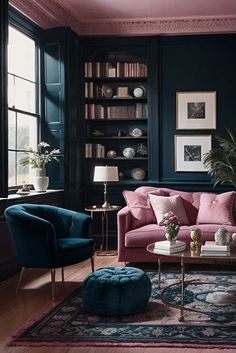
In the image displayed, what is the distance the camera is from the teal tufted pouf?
3727mm

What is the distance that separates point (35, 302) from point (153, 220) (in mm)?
2116

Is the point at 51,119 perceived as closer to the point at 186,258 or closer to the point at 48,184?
the point at 48,184

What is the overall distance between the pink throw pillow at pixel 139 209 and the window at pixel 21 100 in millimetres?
1463

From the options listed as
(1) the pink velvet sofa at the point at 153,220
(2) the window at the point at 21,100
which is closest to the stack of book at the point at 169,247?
(1) the pink velvet sofa at the point at 153,220

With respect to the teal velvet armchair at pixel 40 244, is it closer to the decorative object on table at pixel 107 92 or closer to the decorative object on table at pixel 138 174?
the decorative object on table at pixel 138 174

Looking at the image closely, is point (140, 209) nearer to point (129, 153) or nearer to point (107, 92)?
point (129, 153)

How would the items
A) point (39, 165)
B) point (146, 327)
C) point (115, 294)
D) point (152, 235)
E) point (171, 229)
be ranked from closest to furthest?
point (146, 327), point (115, 294), point (171, 229), point (152, 235), point (39, 165)

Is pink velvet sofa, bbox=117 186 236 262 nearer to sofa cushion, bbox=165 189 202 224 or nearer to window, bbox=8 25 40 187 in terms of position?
sofa cushion, bbox=165 189 202 224

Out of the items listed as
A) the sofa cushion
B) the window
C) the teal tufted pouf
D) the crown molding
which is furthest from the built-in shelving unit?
Answer: the teal tufted pouf

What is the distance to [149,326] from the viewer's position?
353 centimetres

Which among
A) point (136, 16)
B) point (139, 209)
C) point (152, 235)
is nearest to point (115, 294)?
point (152, 235)

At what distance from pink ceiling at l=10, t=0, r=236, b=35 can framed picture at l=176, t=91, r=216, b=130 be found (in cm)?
96

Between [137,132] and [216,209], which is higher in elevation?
[137,132]

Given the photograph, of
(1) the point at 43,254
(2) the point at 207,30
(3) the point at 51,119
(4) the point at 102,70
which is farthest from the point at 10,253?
(2) the point at 207,30
